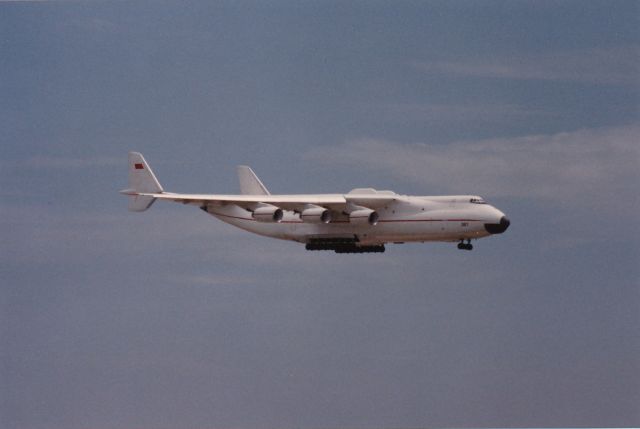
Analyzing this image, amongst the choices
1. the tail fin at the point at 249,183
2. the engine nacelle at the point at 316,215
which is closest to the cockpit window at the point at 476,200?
the engine nacelle at the point at 316,215

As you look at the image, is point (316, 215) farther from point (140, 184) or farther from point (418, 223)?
point (140, 184)

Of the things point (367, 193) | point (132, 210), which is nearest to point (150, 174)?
point (132, 210)

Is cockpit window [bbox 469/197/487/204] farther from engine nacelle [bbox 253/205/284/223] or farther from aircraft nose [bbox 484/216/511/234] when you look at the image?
engine nacelle [bbox 253/205/284/223]

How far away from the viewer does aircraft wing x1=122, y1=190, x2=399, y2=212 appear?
45.4 metres

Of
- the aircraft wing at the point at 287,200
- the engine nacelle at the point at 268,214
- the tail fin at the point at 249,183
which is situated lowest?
the engine nacelle at the point at 268,214

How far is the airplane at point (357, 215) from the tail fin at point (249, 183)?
13.4ft

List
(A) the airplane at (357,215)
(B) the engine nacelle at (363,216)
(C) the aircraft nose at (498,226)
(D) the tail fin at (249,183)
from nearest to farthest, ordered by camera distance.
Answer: (C) the aircraft nose at (498,226)
(A) the airplane at (357,215)
(B) the engine nacelle at (363,216)
(D) the tail fin at (249,183)

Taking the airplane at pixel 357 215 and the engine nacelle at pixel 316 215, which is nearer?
the airplane at pixel 357 215

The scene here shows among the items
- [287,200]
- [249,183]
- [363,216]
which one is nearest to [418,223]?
[363,216]

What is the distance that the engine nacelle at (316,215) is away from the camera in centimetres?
4509

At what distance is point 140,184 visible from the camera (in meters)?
48.1

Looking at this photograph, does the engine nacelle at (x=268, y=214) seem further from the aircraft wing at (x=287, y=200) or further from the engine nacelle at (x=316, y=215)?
the engine nacelle at (x=316, y=215)

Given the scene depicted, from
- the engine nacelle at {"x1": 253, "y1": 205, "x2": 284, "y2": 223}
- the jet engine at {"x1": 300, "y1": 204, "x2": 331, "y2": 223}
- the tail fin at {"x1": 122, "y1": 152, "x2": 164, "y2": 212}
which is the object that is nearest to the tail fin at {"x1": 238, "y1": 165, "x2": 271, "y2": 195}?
the tail fin at {"x1": 122, "y1": 152, "x2": 164, "y2": 212}

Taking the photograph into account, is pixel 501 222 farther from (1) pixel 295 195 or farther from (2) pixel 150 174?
(2) pixel 150 174
